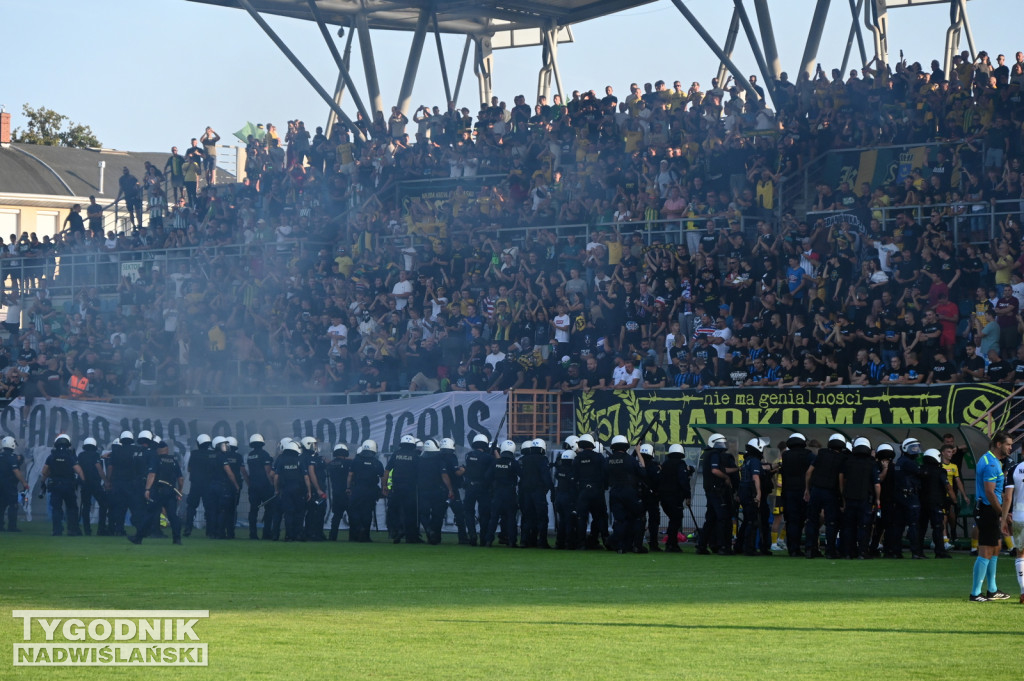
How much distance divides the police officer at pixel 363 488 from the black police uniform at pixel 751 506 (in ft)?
20.0

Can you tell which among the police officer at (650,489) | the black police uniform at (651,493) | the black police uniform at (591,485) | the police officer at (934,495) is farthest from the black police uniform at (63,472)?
the police officer at (934,495)

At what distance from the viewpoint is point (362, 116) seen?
3638 cm

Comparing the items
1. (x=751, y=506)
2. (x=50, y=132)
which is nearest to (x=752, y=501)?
(x=751, y=506)

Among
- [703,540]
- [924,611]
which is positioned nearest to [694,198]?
[703,540]

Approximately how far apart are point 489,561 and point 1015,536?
7320 mm

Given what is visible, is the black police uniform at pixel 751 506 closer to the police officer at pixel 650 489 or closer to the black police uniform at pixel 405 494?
the police officer at pixel 650 489

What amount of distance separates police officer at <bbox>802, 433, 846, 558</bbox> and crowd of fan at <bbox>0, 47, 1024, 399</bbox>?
2.33 metres

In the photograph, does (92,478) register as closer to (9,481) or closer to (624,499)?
(9,481)

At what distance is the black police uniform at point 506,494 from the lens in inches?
869

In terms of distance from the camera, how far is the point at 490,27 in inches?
1608

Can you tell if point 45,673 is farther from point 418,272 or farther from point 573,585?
point 418,272

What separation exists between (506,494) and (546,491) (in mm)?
608

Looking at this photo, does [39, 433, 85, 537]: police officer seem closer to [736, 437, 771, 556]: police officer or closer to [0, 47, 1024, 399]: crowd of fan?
[0, 47, 1024, 399]: crowd of fan

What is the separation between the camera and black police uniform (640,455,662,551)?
2112cm
